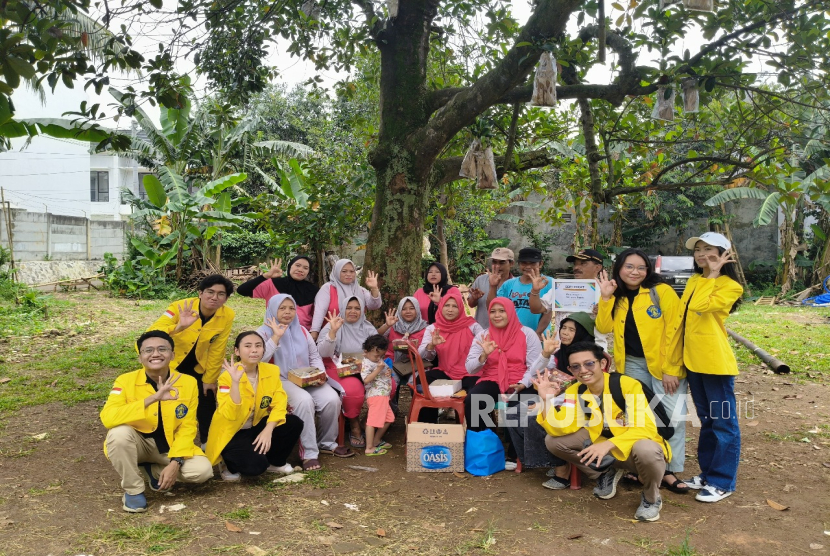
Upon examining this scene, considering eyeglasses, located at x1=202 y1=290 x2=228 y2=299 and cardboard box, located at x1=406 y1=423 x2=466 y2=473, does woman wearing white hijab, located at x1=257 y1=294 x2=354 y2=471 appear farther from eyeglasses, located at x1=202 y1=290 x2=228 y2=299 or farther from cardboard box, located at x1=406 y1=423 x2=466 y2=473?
cardboard box, located at x1=406 y1=423 x2=466 y2=473

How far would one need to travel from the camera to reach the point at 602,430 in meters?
3.99

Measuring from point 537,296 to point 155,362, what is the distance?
10.4 feet

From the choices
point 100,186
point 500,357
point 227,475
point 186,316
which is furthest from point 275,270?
point 100,186

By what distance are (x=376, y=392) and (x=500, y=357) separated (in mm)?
1091

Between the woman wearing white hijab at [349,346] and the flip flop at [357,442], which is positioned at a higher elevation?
the woman wearing white hijab at [349,346]

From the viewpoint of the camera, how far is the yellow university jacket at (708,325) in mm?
3895

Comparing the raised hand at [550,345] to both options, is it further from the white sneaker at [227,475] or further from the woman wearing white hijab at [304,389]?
the white sneaker at [227,475]

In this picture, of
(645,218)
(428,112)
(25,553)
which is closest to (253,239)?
(645,218)

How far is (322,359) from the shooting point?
18.0 ft

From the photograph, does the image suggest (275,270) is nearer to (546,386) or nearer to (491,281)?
(491,281)

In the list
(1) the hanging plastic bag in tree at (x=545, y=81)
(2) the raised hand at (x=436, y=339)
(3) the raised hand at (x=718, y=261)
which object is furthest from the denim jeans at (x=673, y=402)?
(1) the hanging plastic bag in tree at (x=545, y=81)

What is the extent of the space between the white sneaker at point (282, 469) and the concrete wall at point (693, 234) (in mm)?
14251

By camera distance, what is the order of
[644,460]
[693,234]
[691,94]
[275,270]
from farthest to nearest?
[693,234]
[275,270]
[691,94]
[644,460]

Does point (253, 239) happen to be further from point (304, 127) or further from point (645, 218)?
point (645, 218)
